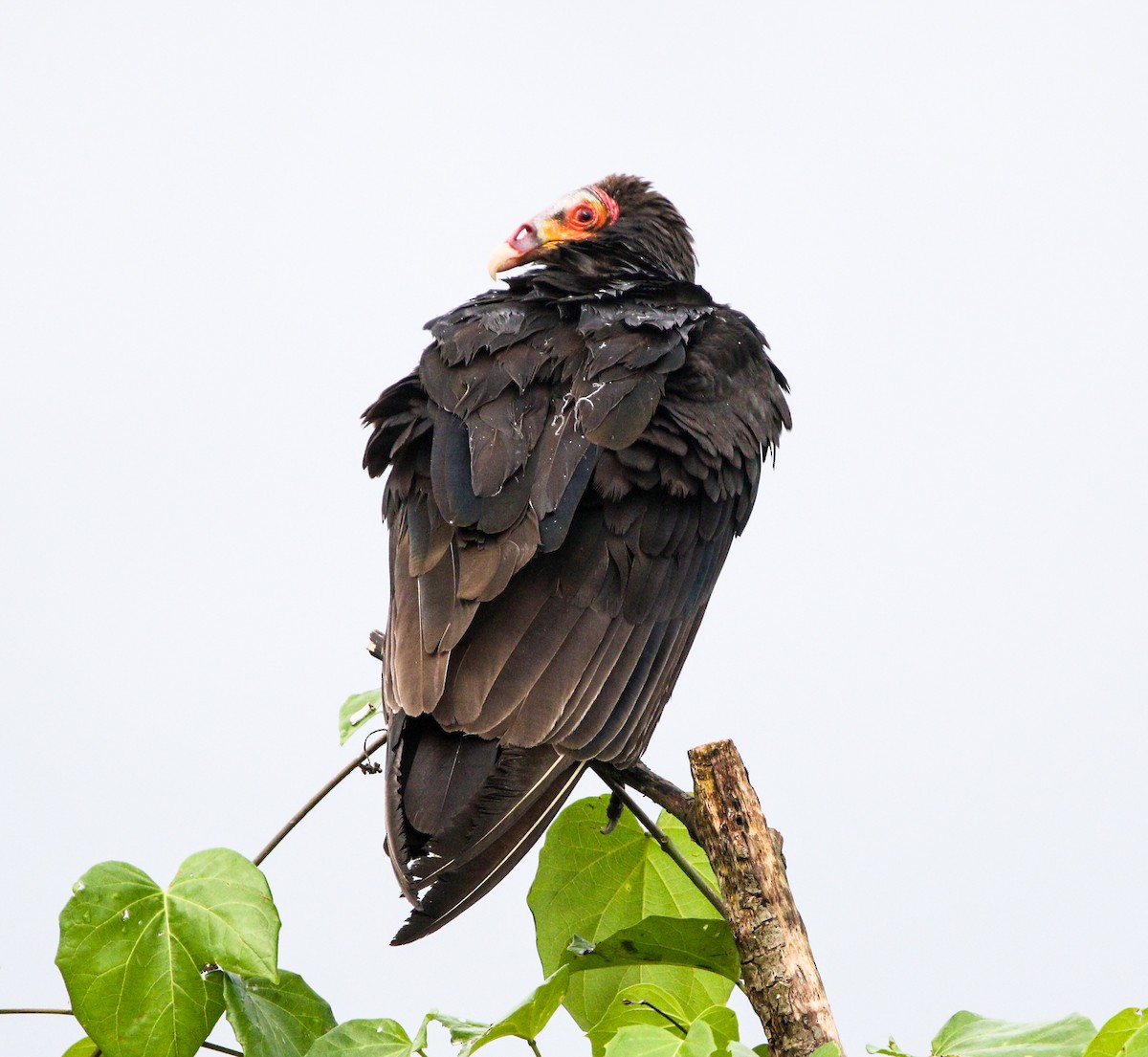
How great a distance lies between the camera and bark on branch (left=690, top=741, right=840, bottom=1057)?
192 cm

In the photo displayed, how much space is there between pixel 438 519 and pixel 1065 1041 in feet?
4.68

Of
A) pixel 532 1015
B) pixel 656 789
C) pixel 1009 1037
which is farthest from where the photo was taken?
pixel 656 789

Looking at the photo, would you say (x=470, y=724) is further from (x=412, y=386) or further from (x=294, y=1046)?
(x=412, y=386)

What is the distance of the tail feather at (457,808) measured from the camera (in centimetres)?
209

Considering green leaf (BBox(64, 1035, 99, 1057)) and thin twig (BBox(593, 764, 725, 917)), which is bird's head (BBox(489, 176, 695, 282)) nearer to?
thin twig (BBox(593, 764, 725, 917))

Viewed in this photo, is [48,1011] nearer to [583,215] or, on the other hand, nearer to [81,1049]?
[81,1049]

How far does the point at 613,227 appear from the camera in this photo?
415 centimetres

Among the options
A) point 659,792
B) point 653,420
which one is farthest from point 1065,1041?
point 653,420

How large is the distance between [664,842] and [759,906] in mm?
375

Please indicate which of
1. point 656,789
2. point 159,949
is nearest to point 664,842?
point 656,789

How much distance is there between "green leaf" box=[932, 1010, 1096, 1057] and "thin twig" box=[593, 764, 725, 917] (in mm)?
406

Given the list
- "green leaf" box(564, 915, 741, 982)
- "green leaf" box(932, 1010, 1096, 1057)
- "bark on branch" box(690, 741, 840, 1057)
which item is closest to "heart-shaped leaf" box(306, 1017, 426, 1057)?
"green leaf" box(564, 915, 741, 982)

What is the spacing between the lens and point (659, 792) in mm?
2320

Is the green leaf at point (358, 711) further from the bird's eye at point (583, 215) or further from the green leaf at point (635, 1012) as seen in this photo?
the bird's eye at point (583, 215)
